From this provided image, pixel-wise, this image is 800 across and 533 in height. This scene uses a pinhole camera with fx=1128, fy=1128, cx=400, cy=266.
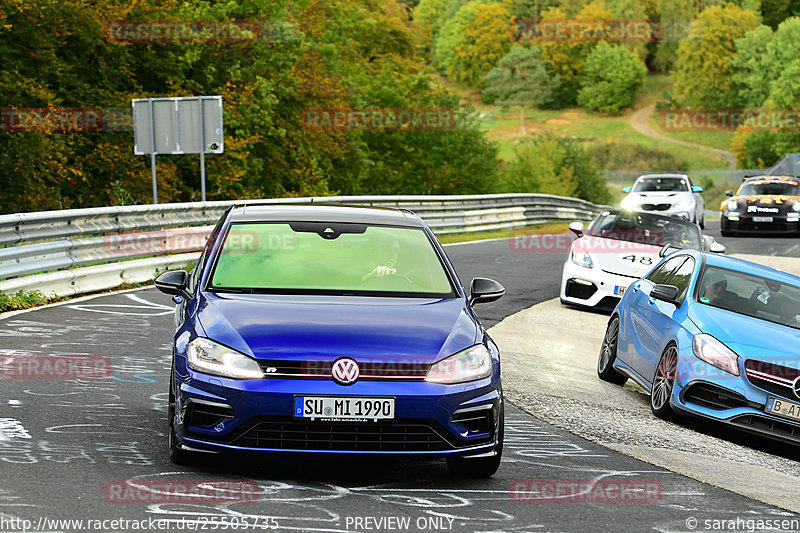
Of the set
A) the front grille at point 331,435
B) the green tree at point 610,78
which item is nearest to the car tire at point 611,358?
the front grille at point 331,435

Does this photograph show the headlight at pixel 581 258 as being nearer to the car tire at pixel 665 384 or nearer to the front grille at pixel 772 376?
the car tire at pixel 665 384

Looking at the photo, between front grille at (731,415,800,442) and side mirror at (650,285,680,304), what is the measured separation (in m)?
1.51

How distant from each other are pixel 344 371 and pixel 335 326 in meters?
0.34

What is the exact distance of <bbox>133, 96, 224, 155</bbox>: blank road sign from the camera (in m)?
23.4

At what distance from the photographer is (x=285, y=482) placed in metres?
5.93

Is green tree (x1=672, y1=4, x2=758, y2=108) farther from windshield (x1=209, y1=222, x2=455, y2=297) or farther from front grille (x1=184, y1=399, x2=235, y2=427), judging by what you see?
front grille (x1=184, y1=399, x2=235, y2=427)

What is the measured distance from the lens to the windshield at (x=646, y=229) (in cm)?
1658

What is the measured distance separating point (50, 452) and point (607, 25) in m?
186

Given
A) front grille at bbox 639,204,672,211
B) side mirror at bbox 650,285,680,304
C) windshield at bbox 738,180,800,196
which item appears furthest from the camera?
windshield at bbox 738,180,800,196

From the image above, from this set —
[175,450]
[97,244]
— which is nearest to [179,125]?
[97,244]

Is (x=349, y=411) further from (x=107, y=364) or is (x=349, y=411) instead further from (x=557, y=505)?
(x=107, y=364)

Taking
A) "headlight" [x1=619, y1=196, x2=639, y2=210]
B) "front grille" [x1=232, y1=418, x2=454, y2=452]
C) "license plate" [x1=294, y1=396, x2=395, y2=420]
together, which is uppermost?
"license plate" [x1=294, y1=396, x2=395, y2=420]

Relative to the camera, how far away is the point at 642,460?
7.00 metres

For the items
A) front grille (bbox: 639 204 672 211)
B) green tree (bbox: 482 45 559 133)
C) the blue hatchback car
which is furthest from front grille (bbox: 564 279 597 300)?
green tree (bbox: 482 45 559 133)
